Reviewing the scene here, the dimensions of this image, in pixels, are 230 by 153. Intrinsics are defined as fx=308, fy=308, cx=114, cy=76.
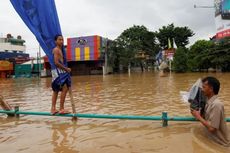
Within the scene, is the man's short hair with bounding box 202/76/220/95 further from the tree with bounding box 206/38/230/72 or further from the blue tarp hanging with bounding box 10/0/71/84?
the tree with bounding box 206/38/230/72

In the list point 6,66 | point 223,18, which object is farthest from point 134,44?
point 223,18

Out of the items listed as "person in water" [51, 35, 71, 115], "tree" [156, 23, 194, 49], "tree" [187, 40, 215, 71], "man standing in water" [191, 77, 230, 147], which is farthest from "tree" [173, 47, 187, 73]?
"man standing in water" [191, 77, 230, 147]

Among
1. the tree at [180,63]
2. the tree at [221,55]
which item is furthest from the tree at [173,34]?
the tree at [221,55]

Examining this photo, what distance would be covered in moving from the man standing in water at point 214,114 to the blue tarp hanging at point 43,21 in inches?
113

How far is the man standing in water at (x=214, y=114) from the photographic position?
3.99m

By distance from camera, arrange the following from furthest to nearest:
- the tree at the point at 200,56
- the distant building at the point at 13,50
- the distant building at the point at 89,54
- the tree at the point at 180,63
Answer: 1. the distant building at the point at 13,50
2. the distant building at the point at 89,54
3. the tree at the point at 180,63
4. the tree at the point at 200,56

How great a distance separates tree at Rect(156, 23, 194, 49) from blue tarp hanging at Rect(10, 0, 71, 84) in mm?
55530

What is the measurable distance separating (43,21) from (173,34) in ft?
184

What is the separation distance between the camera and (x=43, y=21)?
19.5ft

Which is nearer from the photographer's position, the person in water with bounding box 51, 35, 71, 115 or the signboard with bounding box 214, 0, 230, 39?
the person in water with bounding box 51, 35, 71, 115

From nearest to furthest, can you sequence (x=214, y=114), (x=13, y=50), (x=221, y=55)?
(x=214, y=114) → (x=221, y=55) → (x=13, y=50)

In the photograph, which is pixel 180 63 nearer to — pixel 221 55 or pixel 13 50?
pixel 221 55

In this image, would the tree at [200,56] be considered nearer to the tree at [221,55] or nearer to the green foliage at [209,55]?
the green foliage at [209,55]

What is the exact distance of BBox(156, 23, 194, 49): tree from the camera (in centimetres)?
6009
